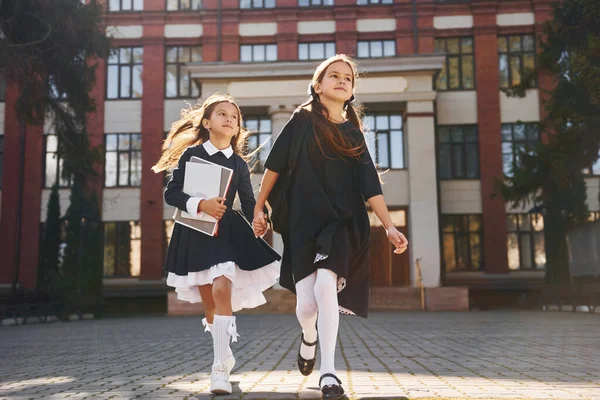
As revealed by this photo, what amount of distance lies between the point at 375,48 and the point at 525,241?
10535 mm

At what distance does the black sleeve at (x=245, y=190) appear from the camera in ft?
16.1

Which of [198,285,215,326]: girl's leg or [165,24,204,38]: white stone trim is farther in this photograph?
[165,24,204,38]: white stone trim

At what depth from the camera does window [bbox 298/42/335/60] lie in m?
29.7

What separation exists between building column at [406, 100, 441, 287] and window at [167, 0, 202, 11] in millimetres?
11141

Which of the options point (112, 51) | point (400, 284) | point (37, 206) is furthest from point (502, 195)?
point (37, 206)

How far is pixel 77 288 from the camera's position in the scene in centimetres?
2109

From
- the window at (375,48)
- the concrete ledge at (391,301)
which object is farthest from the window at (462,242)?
the window at (375,48)

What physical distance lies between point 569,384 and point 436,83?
24.7 meters

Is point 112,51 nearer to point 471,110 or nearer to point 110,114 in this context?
point 110,114

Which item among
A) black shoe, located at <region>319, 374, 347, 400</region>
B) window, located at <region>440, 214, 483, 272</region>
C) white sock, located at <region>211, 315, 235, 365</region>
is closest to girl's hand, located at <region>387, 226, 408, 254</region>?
black shoe, located at <region>319, 374, 347, 400</region>

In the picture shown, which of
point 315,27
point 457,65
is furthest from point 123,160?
point 457,65

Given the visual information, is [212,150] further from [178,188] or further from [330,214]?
[330,214]

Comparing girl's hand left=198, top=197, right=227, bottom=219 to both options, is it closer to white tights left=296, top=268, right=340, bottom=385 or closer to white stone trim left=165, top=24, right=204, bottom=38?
white tights left=296, top=268, right=340, bottom=385

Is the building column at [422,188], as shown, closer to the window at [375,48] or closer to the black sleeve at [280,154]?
the window at [375,48]
